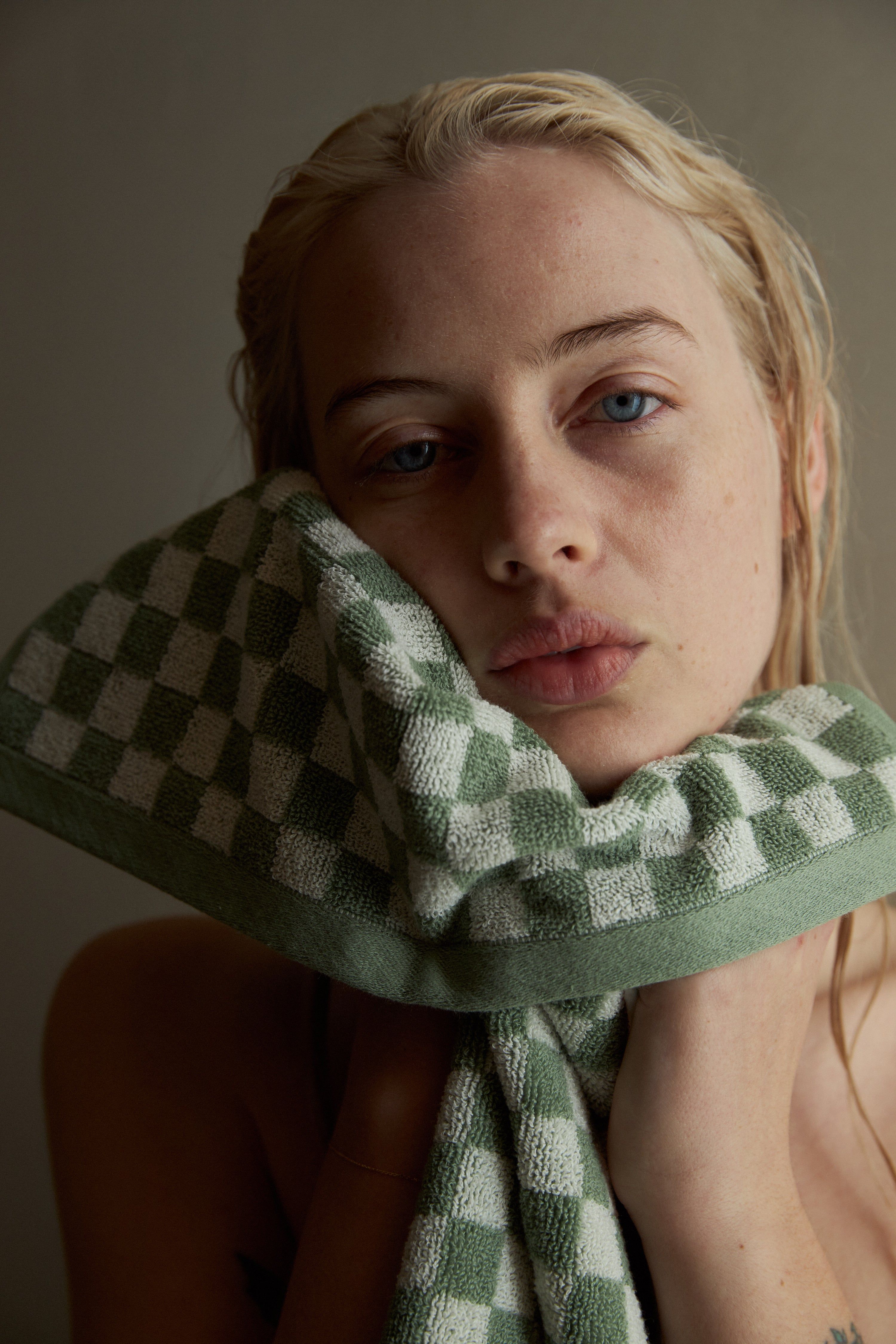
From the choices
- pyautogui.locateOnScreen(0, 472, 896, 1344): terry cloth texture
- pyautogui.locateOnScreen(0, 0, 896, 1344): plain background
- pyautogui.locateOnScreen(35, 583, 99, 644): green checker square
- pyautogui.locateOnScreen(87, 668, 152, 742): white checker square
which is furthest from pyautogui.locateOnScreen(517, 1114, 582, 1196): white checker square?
pyautogui.locateOnScreen(0, 0, 896, 1344): plain background

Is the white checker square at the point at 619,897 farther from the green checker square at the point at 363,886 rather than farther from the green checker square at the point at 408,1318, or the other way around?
the green checker square at the point at 408,1318

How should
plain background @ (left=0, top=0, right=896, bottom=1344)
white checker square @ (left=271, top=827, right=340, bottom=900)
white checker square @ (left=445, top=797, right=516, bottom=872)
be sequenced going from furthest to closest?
plain background @ (left=0, top=0, right=896, bottom=1344), white checker square @ (left=271, top=827, right=340, bottom=900), white checker square @ (left=445, top=797, right=516, bottom=872)

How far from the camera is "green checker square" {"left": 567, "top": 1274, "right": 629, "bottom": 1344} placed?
56 cm

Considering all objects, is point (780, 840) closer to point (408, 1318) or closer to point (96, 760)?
point (408, 1318)

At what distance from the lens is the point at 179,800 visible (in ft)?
2.35

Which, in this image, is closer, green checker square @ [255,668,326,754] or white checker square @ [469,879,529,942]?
white checker square @ [469,879,529,942]

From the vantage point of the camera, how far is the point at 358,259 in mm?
689

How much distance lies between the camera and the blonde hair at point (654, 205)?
69 centimetres

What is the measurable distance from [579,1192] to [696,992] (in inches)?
6.0

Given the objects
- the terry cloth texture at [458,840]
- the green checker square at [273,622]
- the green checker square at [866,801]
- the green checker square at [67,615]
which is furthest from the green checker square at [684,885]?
the green checker square at [67,615]

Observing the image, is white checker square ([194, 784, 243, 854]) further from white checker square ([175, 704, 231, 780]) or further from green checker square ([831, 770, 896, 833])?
green checker square ([831, 770, 896, 833])

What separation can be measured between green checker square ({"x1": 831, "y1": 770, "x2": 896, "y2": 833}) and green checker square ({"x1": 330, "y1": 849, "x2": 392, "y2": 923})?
328mm

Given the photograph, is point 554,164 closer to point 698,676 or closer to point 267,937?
point 698,676

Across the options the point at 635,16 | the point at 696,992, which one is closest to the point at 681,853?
the point at 696,992
